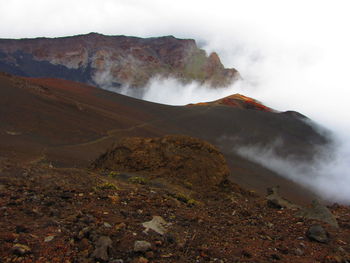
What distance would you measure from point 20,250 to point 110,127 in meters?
32.9

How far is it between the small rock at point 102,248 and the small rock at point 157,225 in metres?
0.73

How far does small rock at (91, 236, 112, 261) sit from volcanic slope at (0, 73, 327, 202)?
7.98 metres

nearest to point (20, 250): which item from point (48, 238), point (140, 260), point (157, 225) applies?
point (48, 238)

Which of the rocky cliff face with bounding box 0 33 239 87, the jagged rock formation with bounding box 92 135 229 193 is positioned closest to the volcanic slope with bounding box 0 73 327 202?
the jagged rock formation with bounding box 92 135 229 193

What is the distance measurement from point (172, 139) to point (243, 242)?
6982 millimetres

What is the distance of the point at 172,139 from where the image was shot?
11.4 meters

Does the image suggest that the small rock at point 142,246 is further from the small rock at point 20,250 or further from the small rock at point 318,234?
the small rock at point 318,234

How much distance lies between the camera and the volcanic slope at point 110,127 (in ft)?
77.4

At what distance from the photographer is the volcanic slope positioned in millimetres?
23578

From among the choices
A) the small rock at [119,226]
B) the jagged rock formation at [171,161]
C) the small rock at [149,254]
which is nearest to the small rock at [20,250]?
the small rock at [119,226]

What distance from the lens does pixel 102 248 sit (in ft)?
Answer: 12.6

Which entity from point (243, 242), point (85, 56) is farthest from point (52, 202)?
point (85, 56)

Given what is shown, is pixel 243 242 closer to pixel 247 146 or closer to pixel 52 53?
pixel 247 146

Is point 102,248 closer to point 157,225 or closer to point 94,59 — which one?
point 157,225
